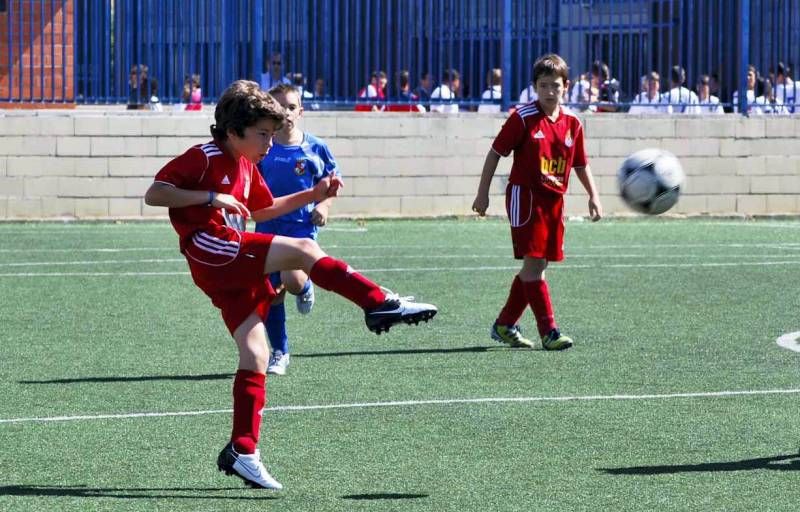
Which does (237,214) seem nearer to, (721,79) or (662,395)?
(662,395)

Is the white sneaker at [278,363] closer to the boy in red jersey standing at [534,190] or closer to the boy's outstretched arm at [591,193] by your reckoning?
the boy in red jersey standing at [534,190]

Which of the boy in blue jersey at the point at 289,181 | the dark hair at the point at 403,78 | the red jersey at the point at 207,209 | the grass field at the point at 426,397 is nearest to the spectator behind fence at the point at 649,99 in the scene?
the dark hair at the point at 403,78

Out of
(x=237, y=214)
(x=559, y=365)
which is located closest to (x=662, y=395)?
(x=559, y=365)

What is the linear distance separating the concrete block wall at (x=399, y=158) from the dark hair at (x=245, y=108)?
1293 cm

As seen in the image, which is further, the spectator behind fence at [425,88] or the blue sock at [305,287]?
the spectator behind fence at [425,88]

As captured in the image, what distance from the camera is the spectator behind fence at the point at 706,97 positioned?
65.9ft

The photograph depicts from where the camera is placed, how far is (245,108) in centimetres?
591

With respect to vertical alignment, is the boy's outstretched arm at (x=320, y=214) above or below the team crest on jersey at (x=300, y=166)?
→ below

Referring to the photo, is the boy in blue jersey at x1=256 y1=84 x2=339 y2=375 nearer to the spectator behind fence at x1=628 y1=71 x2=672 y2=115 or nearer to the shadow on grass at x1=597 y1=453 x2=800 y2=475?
the shadow on grass at x1=597 y1=453 x2=800 y2=475

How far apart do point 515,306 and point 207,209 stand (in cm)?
398

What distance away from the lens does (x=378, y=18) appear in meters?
19.5

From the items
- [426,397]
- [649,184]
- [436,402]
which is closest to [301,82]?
[649,184]

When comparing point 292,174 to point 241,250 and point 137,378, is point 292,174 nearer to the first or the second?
point 137,378

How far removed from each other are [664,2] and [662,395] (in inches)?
508
